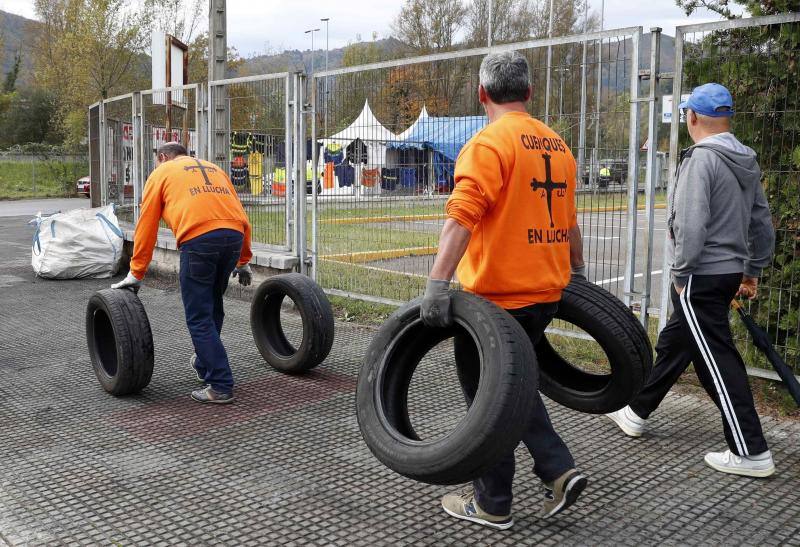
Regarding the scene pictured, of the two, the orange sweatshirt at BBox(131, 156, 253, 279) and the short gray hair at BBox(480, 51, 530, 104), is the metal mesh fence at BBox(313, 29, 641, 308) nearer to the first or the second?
the orange sweatshirt at BBox(131, 156, 253, 279)

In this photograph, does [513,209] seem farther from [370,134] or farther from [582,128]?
[370,134]

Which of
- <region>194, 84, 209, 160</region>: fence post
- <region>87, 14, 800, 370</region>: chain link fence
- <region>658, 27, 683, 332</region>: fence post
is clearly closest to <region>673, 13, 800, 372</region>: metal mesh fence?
<region>87, 14, 800, 370</region>: chain link fence

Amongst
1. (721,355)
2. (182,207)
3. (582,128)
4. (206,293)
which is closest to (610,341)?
(721,355)

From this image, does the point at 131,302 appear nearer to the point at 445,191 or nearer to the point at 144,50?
the point at 445,191

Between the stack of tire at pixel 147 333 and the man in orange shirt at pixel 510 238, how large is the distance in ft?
8.35

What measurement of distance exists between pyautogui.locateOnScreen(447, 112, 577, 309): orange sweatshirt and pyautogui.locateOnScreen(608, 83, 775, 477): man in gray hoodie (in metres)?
0.93

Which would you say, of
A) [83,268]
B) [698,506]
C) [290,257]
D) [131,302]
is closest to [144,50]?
[83,268]

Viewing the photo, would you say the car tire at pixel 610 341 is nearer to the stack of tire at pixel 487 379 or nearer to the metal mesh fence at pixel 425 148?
the stack of tire at pixel 487 379

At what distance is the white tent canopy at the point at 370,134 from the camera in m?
7.82

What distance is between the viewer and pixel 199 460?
14.2 ft

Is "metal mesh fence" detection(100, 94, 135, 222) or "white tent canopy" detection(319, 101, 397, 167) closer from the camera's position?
"white tent canopy" detection(319, 101, 397, 167)

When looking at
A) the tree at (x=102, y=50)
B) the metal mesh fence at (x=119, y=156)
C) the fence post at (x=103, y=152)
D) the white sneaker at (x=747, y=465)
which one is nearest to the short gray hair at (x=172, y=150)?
the white sneaker at (x=747, y=465)

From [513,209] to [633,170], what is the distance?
2.90 meters

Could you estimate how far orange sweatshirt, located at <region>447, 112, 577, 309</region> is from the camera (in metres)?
3.16
